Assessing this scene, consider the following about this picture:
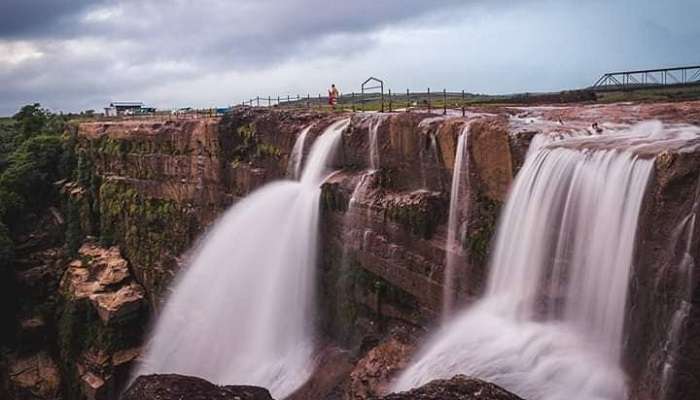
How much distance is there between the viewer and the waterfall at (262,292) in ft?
71.6

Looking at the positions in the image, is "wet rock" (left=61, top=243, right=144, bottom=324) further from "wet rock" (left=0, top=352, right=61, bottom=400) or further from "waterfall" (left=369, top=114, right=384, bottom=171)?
"waterfall" (left=369, top=114, right=384, bottom=171)

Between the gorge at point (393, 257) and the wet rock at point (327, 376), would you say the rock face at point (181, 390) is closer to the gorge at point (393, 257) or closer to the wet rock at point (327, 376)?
the gorge at point (393, 257)

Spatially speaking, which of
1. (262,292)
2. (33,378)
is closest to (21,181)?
(33,378)

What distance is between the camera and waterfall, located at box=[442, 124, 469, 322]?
17.0m

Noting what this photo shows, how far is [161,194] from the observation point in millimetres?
33062

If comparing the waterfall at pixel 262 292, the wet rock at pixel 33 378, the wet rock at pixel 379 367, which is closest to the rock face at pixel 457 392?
the wet rock at pixel 379 367

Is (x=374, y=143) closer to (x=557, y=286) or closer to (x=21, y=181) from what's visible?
(x=557, y=286)

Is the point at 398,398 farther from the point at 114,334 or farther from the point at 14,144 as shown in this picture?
the point at 14,144

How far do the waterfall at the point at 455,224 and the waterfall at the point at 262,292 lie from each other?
18.6ft

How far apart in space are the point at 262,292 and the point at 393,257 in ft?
21.0

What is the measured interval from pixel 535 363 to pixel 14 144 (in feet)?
143

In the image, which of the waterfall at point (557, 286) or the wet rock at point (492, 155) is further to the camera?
the wet rock at point (492, 155)

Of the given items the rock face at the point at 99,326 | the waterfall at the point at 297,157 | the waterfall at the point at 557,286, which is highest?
the waterfall at the point at 297,157

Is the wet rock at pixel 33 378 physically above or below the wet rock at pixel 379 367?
below
